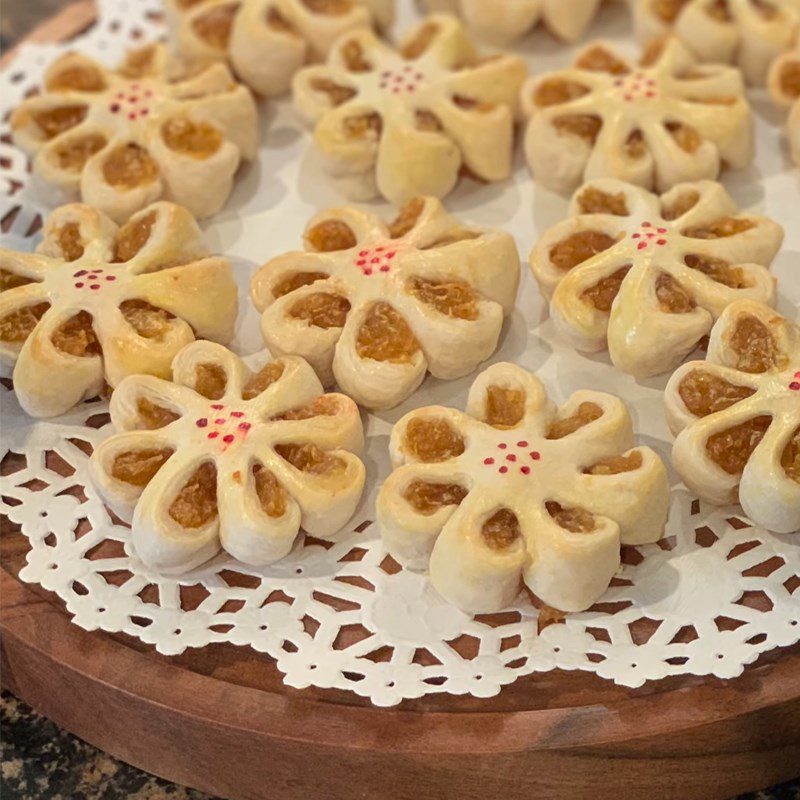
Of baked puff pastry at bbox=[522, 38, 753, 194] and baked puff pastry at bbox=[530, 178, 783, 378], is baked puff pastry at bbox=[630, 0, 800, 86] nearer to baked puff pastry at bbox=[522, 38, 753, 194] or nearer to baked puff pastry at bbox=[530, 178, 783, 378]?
baked puff pastry at bbox=[522, 38, 753, 194]

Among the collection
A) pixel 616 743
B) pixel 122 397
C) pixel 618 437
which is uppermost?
pixel 122 397

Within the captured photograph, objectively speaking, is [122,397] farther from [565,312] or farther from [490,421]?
[565,312]

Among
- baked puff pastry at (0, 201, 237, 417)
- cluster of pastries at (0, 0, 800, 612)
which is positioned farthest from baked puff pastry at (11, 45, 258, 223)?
baked puff pastry at (0, 201, 237, 417)

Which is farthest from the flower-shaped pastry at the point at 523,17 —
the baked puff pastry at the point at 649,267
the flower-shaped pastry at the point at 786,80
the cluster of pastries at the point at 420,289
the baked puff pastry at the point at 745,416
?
the baked puff pastry at the point at 745,416

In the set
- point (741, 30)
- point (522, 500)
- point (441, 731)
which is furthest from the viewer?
point (741, 30)

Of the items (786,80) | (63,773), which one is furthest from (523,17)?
(63,773)

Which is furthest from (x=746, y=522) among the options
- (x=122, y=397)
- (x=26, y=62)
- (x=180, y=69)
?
(x=26, y=62)

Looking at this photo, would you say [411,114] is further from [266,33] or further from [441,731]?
[441,731]
